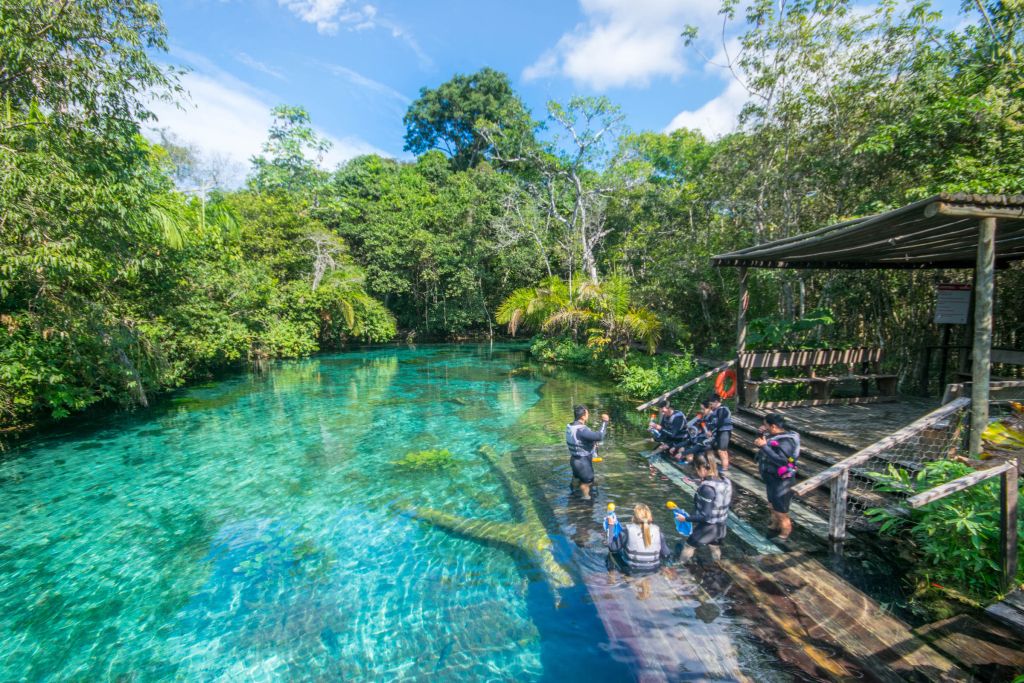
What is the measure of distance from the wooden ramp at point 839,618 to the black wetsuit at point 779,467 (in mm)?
599

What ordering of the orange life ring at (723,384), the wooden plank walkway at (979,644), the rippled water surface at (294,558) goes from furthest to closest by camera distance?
the orange life ring at (723,384) → the rippled water surface at (294,558) → the wooden plank walkway at (979,644)

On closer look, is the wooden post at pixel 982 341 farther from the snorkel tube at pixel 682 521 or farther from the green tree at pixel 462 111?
the green tree at pixel 462 111

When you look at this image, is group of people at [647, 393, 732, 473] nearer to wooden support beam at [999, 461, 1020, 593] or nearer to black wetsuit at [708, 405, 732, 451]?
black wetsuit at [708, 405, 732, 451]

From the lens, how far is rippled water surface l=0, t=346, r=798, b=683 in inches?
187

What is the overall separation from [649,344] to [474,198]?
20.5 metres

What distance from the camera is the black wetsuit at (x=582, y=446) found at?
23.5 feet

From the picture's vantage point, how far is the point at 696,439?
8.06 meters

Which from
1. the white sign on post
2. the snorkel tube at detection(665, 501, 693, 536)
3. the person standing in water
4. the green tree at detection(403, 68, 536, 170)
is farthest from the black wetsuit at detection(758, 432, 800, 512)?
the green tree at detection(403, 68, 536, 170)

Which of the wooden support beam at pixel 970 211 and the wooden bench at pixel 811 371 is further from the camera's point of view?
the wooden bench at pixel 811 371

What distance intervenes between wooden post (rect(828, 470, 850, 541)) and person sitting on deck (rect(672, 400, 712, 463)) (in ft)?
8.20

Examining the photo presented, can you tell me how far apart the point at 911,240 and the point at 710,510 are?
17.5ft

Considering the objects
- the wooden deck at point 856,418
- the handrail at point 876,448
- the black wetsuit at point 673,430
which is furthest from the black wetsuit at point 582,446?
the wooden deck at point 856,418

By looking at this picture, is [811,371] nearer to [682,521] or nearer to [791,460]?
[791,460]

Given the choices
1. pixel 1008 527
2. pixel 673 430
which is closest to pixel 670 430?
pixel 673 430
